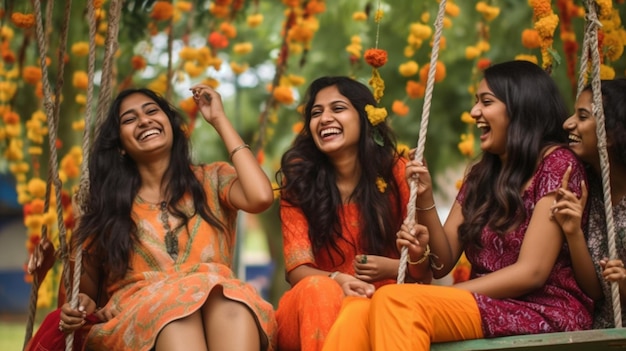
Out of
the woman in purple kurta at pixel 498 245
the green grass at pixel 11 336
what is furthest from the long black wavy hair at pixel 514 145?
the green grass at pixel 11 336

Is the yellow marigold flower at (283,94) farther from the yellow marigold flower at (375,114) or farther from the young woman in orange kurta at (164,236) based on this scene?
the yellow marigold flower at (375,114)

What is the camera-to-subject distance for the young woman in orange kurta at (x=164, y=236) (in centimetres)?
362

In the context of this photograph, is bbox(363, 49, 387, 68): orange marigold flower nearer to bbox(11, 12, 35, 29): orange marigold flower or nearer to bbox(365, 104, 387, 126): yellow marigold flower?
bbox(365, 104, 387, 126): yellow marigold flower

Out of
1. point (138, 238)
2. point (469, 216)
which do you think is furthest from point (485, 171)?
point (138, 238)

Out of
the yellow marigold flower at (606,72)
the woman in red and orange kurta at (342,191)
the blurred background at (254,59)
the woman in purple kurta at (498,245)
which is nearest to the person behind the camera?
the woman in purple kurta at (498,245)

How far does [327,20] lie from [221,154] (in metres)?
3.50

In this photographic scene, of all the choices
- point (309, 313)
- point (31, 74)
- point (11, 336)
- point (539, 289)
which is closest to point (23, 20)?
point (31, 74)

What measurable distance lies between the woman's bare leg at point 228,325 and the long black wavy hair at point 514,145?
838 millimetres

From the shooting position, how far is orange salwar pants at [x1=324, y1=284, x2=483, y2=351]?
3232 millimetres

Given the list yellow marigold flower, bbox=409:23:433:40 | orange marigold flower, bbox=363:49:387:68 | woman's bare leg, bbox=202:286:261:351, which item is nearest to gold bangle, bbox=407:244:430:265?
woman's bare leg, bbox=202:286:261:351

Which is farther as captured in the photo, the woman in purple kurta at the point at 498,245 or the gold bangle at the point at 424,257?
the gold bangle at the point at 424,257

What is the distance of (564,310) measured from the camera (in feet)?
11.5

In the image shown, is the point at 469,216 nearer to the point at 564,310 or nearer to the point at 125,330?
the point at 564,310

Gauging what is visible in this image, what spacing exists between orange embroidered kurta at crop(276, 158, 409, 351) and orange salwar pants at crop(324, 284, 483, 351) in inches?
7.4
